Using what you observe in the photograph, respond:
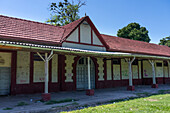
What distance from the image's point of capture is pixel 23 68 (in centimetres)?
959

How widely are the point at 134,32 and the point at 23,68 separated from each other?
2798cm

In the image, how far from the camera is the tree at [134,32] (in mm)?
33000

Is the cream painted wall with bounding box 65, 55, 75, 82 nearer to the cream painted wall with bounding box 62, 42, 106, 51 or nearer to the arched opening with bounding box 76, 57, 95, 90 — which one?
the arched opening with bounding box 76, 57, 95, 90

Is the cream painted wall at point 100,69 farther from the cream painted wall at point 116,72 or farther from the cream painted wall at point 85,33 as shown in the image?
the cream painted wall at point 85,33

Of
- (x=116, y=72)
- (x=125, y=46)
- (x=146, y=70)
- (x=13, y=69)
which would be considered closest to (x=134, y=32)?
(x=146, y=70)

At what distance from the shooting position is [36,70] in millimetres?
10016

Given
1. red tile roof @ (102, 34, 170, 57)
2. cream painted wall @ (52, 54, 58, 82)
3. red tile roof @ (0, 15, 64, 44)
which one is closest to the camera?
red tile roof @ (0, 15, 64, 44)

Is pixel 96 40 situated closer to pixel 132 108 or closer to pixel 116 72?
pixel 116 72

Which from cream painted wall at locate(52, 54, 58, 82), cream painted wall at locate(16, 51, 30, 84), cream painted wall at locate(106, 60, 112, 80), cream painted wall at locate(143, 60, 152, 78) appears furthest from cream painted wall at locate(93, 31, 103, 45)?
cream painted wall at locate(143, 60, 152, 78)

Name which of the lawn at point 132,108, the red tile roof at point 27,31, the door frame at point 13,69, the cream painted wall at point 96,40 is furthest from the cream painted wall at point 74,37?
the lawn at point 132,108

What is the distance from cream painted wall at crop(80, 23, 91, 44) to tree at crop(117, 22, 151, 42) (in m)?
22.7

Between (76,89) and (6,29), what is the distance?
600cm

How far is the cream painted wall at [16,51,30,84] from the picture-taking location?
9.44 metres

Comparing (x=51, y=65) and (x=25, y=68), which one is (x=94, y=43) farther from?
(x=25, y=68)
